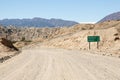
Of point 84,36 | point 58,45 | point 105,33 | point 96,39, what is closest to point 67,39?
point 58,45

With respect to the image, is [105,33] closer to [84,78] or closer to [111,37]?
[111,37]

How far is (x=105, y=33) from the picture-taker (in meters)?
94.4

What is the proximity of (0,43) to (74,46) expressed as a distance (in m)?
35.3

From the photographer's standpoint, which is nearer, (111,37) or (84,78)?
(84,78)

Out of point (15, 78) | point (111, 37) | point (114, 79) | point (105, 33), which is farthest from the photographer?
point (105, 33)

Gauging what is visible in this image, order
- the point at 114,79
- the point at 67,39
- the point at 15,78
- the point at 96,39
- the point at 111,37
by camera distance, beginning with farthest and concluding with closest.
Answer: the point at 67,39
the point at 111,37
the point at 96,39
the point at 15,78
the point at 114,79

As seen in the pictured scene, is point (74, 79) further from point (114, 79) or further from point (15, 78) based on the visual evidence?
point (15, 78)

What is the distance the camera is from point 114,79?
57.8ft

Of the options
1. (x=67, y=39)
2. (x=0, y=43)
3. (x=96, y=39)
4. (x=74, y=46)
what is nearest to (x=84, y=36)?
(x=74, y=46)

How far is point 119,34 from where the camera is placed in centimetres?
8888

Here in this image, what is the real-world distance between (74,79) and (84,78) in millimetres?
677

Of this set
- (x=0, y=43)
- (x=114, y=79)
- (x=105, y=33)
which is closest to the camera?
(x=114, y=79)

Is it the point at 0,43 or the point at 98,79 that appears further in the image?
the point at 0,43

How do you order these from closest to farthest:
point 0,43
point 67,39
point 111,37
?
point 0,43 → point 111,37 → point 67,39
